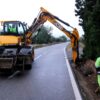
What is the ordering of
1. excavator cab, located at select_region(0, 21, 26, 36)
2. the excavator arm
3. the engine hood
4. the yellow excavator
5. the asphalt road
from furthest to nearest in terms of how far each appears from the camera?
the excavator arm
excavator cab, located at select_region(0, 21, 26, 36)
the engine hood
the yellow excavator
the asphalt road

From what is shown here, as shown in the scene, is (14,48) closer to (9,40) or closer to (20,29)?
(9,40)

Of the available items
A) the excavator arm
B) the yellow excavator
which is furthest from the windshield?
the excavator arm

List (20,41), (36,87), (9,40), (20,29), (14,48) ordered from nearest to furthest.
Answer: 1. (36,87)
2. (14,48)
3. (9,40)
4. (20,41)
5. (20,29)

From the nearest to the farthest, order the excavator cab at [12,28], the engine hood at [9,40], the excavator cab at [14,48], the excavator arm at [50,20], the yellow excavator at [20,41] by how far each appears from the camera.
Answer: the excavator cab at [14,48]
the yellow excavator at [20,41]
the engine hood at [9,40]
the excavator cab at [12,28]
the excavator arm at [50,20]

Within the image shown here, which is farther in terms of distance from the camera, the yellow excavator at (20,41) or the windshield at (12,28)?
the windshield at (12,28)

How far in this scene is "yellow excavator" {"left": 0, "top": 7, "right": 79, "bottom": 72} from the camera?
19719 mm

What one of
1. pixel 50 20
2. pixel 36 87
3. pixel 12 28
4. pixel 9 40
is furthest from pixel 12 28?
pixel 36 87

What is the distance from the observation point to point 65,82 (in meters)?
16.3

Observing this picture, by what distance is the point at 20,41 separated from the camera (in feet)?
75.1

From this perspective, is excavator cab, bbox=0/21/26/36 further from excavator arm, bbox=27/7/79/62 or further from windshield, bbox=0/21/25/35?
excavator arm, bbox=27/7/79/62

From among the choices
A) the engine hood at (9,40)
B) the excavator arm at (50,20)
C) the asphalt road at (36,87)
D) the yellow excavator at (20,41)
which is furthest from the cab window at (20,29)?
the asphalt road at (36,87)

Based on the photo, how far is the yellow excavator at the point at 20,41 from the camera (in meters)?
19.7

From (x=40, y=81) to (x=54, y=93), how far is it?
3580 millimetres

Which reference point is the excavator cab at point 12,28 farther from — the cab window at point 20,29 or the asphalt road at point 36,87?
the asphalt road at point 36,87
